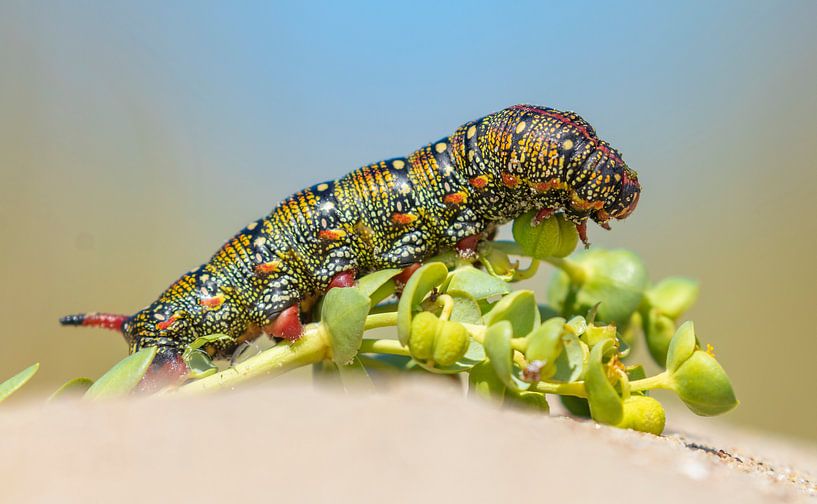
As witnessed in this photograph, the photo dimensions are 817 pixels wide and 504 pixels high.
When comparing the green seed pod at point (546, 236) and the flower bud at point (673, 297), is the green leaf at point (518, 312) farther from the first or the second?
the flower bud at point (673, 297)

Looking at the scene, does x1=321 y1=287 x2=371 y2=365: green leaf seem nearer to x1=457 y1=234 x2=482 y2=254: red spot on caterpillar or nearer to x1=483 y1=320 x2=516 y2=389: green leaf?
x1=483 y1=320 x2=516 y2=389: green leaf

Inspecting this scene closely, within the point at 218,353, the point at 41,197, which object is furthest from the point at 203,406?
the point at 41,197

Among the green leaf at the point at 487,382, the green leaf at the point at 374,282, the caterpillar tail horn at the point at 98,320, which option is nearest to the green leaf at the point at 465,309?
the green leaf at the point at 487,382

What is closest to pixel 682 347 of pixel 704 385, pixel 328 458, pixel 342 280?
pixel 704 385

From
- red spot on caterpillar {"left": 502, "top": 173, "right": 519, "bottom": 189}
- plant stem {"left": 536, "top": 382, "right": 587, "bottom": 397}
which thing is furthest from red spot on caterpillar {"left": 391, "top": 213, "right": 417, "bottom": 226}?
plant stem {"left": 536, "top": 382, "right": 587, "bottom": 397}

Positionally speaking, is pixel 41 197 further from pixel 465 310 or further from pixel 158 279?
pixel 465 310
